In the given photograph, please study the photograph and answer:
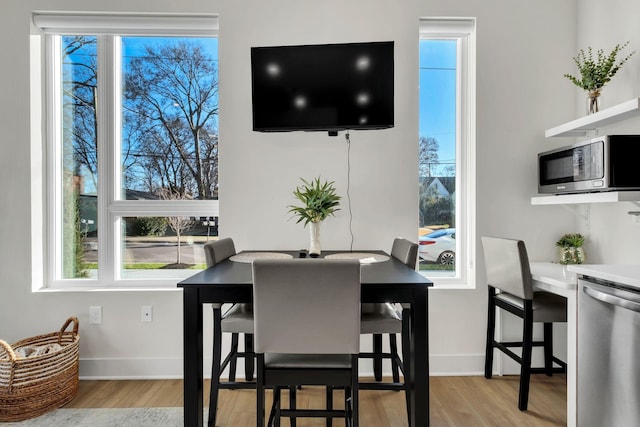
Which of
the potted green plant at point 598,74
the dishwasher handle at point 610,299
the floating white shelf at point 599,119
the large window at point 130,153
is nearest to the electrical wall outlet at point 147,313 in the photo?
the large window at point 130,153

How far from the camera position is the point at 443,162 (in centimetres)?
283

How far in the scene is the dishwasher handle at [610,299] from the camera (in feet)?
4.72

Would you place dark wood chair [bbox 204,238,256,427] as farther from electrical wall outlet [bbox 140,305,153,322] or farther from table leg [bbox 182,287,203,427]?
electrical wall outlet [bbox 140,305,153,322]

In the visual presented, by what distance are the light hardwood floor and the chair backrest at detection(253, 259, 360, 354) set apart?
786 mm

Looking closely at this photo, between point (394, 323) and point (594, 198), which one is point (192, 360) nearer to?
point (394, 323)

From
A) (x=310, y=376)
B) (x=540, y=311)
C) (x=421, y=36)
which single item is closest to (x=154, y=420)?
(x=310, y=376)

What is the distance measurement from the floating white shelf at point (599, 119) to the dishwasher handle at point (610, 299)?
89 centimetres

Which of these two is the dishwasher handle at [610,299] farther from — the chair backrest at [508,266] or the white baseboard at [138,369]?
the white baseboard at [138,369]

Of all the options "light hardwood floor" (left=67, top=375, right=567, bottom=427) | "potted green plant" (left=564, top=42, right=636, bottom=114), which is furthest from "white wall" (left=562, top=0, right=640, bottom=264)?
"light hardwood floor" (left=67, top=375, right=567, bottom=427)

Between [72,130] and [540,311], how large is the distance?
327 centimetres

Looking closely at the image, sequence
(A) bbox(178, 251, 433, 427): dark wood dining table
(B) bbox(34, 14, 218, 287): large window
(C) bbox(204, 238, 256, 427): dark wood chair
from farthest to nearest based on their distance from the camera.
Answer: (B) bbox(34, 14, 218, 287): large window < (C) bbox(204, 238, 256, 427): dark wood chair < (A) bbox(178, 251, 433, 427): dark wood dining table

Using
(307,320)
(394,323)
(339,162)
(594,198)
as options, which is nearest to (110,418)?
(307,320)

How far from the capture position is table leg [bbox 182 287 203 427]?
1.59 metres

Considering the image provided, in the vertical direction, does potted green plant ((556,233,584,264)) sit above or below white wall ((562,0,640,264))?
below
